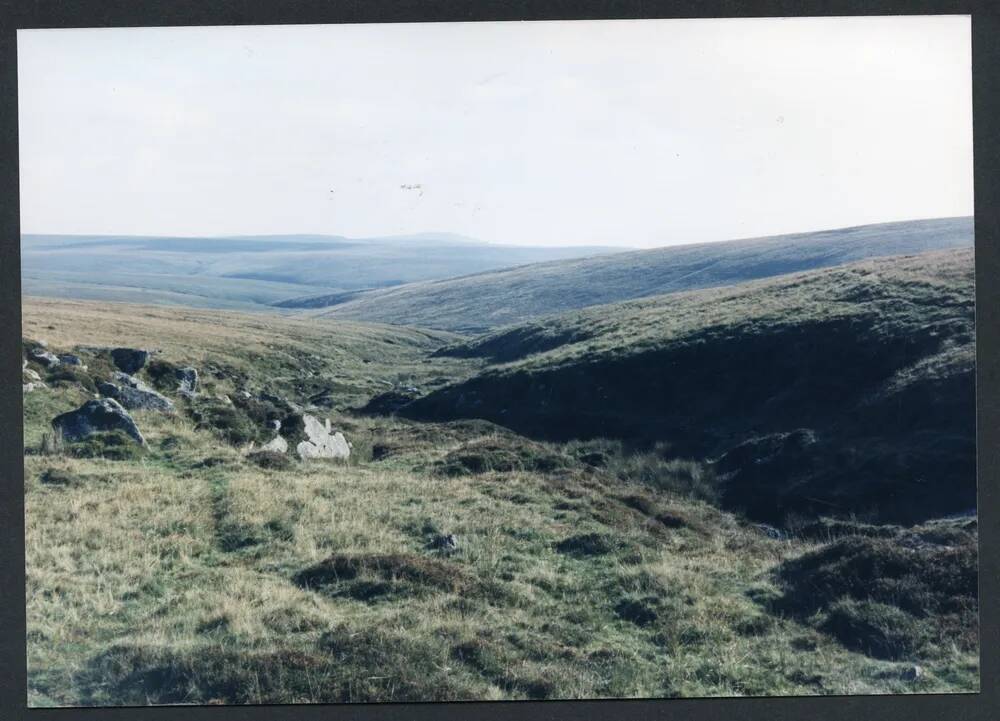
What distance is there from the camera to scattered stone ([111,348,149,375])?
50.5 feet

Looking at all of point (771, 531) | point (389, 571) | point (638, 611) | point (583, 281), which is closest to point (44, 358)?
point (389, 571)

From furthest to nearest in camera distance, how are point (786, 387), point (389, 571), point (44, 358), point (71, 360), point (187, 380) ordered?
point (187, 380) < point (71, 360) < point (786, 387) < point (44, 358) < point (389, 571)

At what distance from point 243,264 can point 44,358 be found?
7.65 meters

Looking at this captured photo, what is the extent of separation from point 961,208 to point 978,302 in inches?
55.2

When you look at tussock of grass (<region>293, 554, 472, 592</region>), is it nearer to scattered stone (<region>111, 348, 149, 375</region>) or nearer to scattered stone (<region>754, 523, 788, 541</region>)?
scattered stone (<region>754, 523, 788, 541</region>)

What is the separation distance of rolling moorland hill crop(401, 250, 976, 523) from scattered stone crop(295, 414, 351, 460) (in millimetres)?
1570

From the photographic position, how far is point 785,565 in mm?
12797

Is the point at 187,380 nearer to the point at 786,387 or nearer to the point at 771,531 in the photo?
the point at 771,531

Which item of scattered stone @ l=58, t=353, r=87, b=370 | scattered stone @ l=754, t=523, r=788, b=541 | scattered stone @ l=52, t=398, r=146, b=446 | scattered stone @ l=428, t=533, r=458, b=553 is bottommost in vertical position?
scattered stone @ l=754, t=523, r=788, b=541

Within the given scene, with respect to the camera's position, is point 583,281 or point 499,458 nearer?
point 499,458

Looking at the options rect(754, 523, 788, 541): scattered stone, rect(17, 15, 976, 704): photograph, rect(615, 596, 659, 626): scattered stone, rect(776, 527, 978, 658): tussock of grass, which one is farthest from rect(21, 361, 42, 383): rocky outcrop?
rect(776, 527, 978, 658): tussock of grass

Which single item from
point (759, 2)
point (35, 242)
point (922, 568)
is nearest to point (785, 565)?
point (922, 568)

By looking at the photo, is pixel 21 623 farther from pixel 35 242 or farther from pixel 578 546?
pixel 578 546

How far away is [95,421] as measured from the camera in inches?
555
